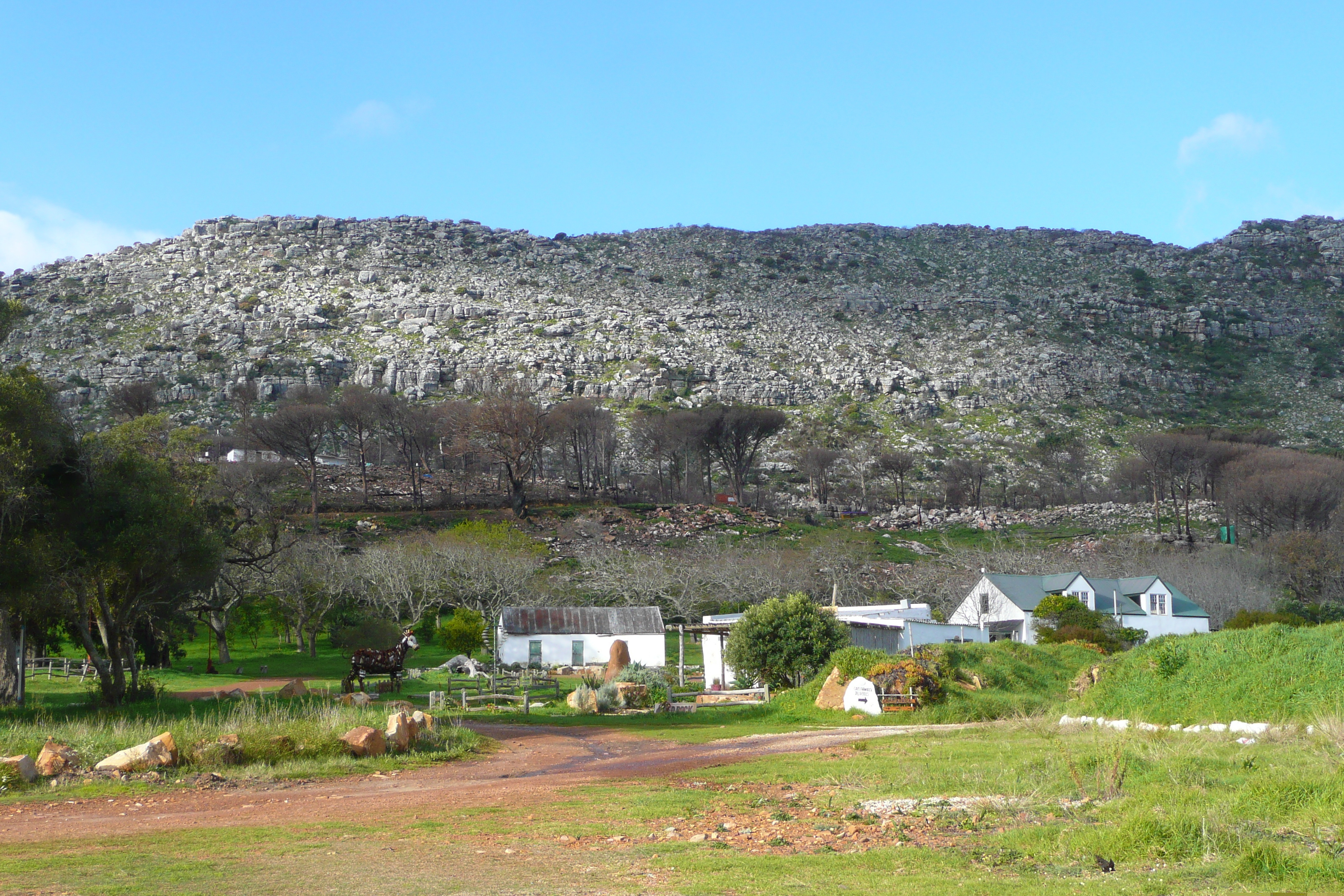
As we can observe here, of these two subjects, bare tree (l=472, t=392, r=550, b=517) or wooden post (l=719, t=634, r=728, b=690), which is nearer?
wooden post (l=719, t=634, r=728, b=690)

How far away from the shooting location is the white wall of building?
150ft

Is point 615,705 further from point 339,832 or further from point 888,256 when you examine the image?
point 888,256

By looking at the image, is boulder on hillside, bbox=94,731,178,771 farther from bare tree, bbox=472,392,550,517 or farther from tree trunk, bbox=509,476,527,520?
bare tree, bbox=472,392,550,517

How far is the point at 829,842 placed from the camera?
9.74 meters

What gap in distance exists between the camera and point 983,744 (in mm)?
16766

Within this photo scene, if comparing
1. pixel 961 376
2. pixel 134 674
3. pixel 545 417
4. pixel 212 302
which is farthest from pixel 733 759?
pixel 212 302

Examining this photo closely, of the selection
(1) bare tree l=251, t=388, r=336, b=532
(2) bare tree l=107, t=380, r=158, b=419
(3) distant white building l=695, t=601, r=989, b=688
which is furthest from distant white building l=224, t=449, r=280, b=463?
(3) distant white building l=695, t=601, r=989, b=688

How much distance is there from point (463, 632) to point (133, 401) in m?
40.1

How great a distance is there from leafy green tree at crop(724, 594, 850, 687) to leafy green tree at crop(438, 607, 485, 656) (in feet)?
60.6

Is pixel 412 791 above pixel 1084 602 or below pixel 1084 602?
above

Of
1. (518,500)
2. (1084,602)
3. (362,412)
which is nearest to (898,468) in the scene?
(518,500)

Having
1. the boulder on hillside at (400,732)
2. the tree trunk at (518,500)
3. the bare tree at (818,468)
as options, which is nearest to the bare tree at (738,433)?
the bare tree at (818,468)

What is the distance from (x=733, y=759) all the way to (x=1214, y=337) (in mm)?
121547

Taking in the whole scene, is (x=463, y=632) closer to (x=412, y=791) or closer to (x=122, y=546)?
(x=122, y=546)
